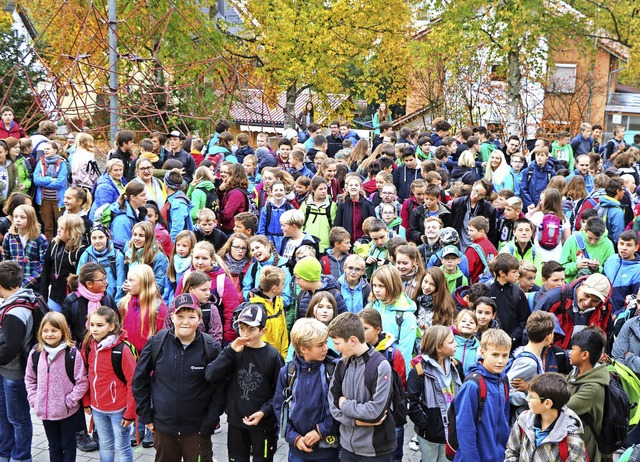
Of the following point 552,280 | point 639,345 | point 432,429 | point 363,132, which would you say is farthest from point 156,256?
point 363,132

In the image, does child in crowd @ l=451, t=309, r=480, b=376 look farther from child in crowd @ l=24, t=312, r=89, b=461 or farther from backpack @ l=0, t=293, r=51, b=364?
backpack @ l=0, t=293, r=51, b=364

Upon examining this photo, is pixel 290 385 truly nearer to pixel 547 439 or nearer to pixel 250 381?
pixel 250 381

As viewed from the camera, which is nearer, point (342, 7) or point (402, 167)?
point (402, 167)

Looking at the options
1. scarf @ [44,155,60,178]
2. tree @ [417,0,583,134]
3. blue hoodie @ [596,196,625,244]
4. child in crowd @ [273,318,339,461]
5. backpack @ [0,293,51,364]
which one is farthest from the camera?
tree @ [417,0,583,134]

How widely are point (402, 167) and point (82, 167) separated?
192 inches

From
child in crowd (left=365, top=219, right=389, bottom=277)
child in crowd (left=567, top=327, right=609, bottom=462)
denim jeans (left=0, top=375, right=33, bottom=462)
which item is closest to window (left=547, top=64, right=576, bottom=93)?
child in crowd (left=365, top=219, right=389, bottom=277)

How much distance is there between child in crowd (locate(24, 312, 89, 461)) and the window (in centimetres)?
3081

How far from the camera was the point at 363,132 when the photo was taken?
3203 cm

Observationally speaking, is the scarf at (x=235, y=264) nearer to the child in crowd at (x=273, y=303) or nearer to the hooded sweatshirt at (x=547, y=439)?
the child in crowd at (x=273, y=303)

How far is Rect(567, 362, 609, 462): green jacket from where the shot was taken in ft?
15.9

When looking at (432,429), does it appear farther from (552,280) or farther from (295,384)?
(552,280)

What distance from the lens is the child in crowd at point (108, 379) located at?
217 inches

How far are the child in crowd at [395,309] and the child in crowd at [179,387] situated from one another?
1.51m

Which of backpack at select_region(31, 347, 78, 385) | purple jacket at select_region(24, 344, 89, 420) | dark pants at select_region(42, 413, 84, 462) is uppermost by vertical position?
backpack at select_region(31, 347, 78, 385)
